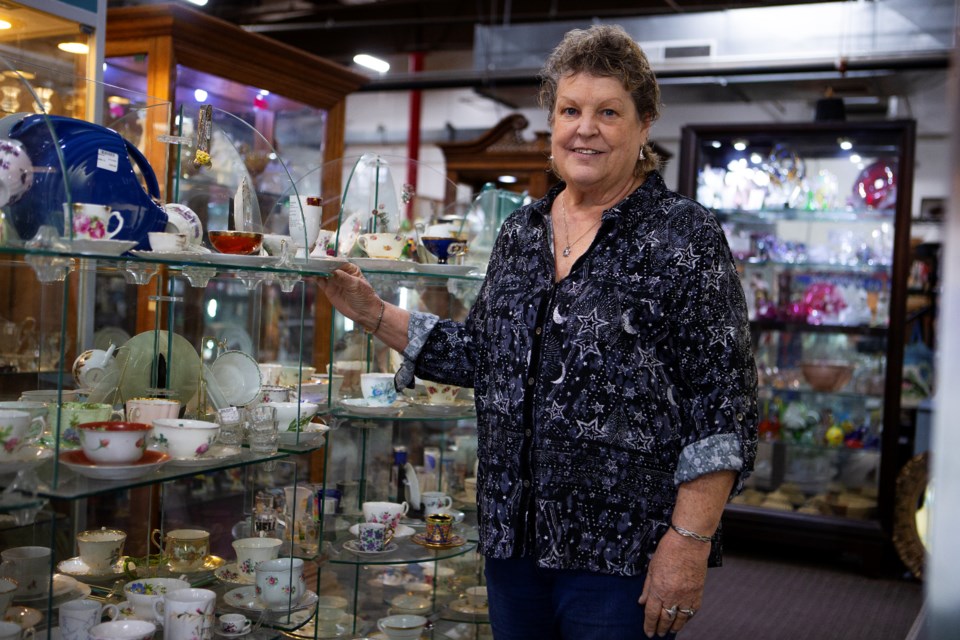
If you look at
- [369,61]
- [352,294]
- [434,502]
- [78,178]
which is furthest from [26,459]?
[369,61]

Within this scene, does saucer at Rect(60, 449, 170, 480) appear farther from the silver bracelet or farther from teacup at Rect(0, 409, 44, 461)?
the silver bracelet

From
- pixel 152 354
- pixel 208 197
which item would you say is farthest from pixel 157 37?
pixel 152 354

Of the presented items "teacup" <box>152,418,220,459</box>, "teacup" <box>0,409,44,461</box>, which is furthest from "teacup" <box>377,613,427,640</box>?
"teacup" <box>0,409,44,461</box>

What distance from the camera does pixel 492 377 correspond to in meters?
1.88

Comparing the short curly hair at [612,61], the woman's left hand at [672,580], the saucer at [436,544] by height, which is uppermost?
the short curly hair at [612,61]

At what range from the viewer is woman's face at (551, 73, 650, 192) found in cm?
184

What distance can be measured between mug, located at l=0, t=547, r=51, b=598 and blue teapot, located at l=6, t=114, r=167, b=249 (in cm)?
69

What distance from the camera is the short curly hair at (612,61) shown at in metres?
1.83

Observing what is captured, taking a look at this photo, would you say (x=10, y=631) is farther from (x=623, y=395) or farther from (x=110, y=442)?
(x=623, y=395)

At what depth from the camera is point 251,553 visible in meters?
2.16

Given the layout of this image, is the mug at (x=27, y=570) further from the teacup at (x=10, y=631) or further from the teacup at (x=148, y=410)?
the teacup at (x=148, y=410)

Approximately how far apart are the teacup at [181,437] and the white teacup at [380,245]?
2.78 feet

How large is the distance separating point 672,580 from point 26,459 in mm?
1112

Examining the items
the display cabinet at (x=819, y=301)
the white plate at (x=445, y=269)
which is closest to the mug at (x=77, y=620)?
the white plate at (x=445, y=269)
